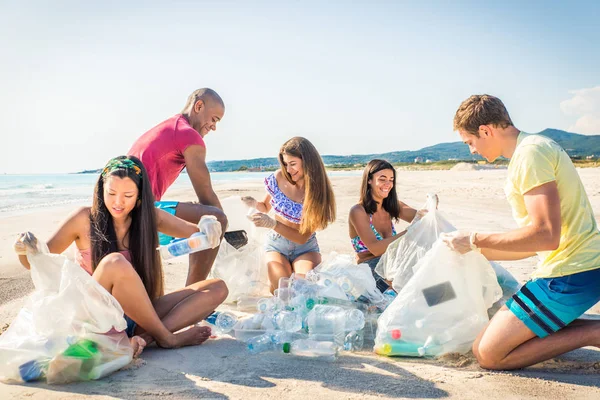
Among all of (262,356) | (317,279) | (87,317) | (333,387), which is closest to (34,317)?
(87,317)

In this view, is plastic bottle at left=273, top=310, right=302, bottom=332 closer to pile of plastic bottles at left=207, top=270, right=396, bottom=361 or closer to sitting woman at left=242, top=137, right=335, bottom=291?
pile of plastic bottles at left=207, top=270, right=396, bottom=361

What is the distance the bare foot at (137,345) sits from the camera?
2.75 metres

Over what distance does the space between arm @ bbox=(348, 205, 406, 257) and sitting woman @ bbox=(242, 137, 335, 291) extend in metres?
0.28

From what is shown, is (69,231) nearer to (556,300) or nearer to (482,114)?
(482,114)

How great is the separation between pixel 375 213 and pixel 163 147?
6.07 ft

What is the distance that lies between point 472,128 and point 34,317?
8.13 feet

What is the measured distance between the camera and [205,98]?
166 inches

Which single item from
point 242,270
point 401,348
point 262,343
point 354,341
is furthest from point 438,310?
point 242,270

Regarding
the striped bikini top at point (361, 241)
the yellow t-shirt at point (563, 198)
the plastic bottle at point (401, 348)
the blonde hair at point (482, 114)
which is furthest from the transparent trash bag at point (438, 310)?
the striped bikini top at point (361, 241)

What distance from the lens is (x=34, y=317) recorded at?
2463 mm

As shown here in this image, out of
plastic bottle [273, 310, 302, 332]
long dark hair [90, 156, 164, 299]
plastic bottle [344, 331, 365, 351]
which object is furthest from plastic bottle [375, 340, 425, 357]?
long dark hair [90, 156, 164, 299]

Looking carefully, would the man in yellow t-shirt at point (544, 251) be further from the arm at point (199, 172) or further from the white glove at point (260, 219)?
the arm at point (199, 172)

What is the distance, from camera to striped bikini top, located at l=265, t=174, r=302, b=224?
14.5ft

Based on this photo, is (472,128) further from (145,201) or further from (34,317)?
(34,317)
